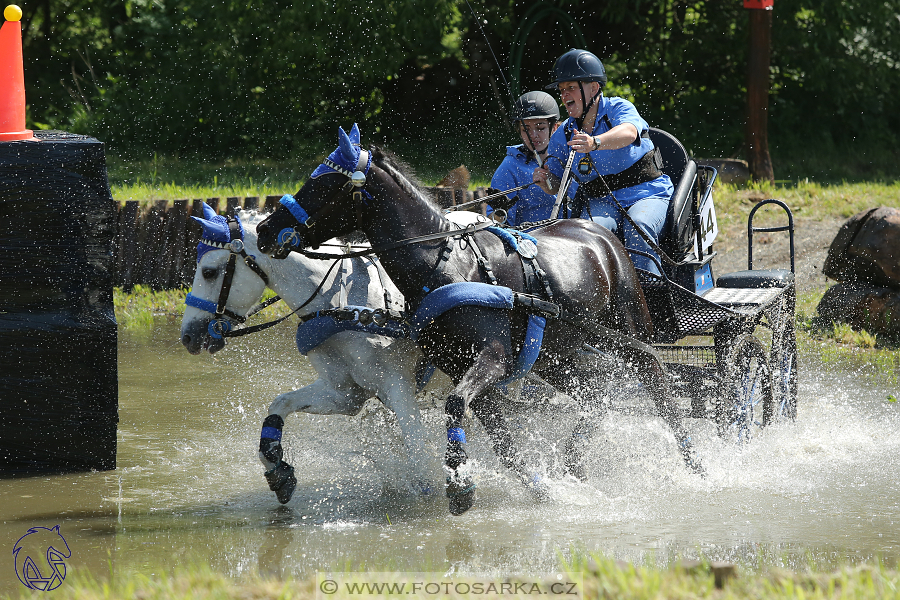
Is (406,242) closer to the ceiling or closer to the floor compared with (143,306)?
closer to the ceiling

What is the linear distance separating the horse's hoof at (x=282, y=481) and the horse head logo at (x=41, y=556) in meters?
0.92

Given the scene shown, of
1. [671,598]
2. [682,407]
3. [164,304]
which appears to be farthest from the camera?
[164,304]

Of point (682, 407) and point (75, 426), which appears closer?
point (75, 426)

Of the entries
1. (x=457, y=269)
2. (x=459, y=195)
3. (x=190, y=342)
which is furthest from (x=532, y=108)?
(x=459, y=195)

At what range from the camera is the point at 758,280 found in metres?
6.23

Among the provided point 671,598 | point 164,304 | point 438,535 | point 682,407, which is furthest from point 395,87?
point 671,598

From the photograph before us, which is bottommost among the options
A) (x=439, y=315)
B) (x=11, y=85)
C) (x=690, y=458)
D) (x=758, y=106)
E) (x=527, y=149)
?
(x=690, y=458)

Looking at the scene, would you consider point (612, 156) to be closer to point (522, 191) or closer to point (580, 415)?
point (522, 191)

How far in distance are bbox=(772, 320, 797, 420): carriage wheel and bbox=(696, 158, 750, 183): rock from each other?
765cm

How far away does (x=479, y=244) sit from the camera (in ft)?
15.0

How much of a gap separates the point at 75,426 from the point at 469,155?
38.4 feet

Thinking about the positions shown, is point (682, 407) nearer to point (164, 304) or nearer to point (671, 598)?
point (671, 598)

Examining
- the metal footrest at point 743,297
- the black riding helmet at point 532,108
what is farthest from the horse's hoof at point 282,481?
the black riding helmet at point 532,108

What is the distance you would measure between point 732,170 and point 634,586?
1148cm
